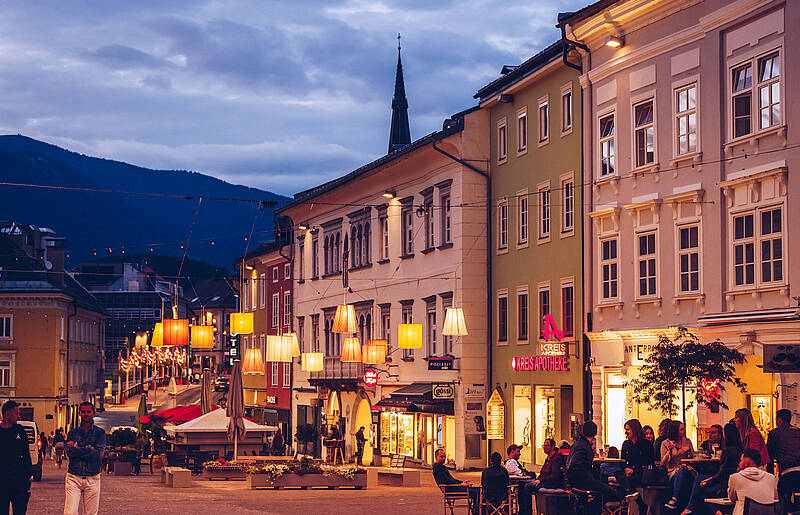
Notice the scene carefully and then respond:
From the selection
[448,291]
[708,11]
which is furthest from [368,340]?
[708,11]

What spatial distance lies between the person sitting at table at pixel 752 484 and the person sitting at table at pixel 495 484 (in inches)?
280

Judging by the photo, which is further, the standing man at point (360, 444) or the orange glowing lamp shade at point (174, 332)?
the standing man at point (360, 444)

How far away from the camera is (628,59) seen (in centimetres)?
3394

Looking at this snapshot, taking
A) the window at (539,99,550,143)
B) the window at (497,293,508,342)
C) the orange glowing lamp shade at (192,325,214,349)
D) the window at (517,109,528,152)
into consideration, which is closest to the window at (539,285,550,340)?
the window at (497,293,508,342)

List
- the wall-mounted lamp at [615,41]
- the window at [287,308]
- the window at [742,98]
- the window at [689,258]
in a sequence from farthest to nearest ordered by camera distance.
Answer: the window at [287,308] < the wall-mounted lamp at [615,41] < the window at [689,258] < the window at [742,98]

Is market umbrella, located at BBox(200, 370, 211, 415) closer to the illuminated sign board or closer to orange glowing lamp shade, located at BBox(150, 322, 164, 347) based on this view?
orange glowing lamp shade, located at BBox(150, 322, 164, 347)

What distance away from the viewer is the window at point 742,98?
2941 centimetres

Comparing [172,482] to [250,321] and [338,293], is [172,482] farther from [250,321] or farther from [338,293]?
[338,293]

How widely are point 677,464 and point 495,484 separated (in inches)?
148

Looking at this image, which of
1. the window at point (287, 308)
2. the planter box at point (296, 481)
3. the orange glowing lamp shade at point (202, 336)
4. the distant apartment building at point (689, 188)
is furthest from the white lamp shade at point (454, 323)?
the window at point (287, 308)

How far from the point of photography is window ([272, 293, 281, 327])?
70.2m

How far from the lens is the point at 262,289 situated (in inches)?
2931

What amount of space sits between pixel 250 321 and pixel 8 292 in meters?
37.6

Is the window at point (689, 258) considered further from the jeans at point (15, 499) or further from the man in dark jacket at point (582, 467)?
the jeans at point (15, 499)
